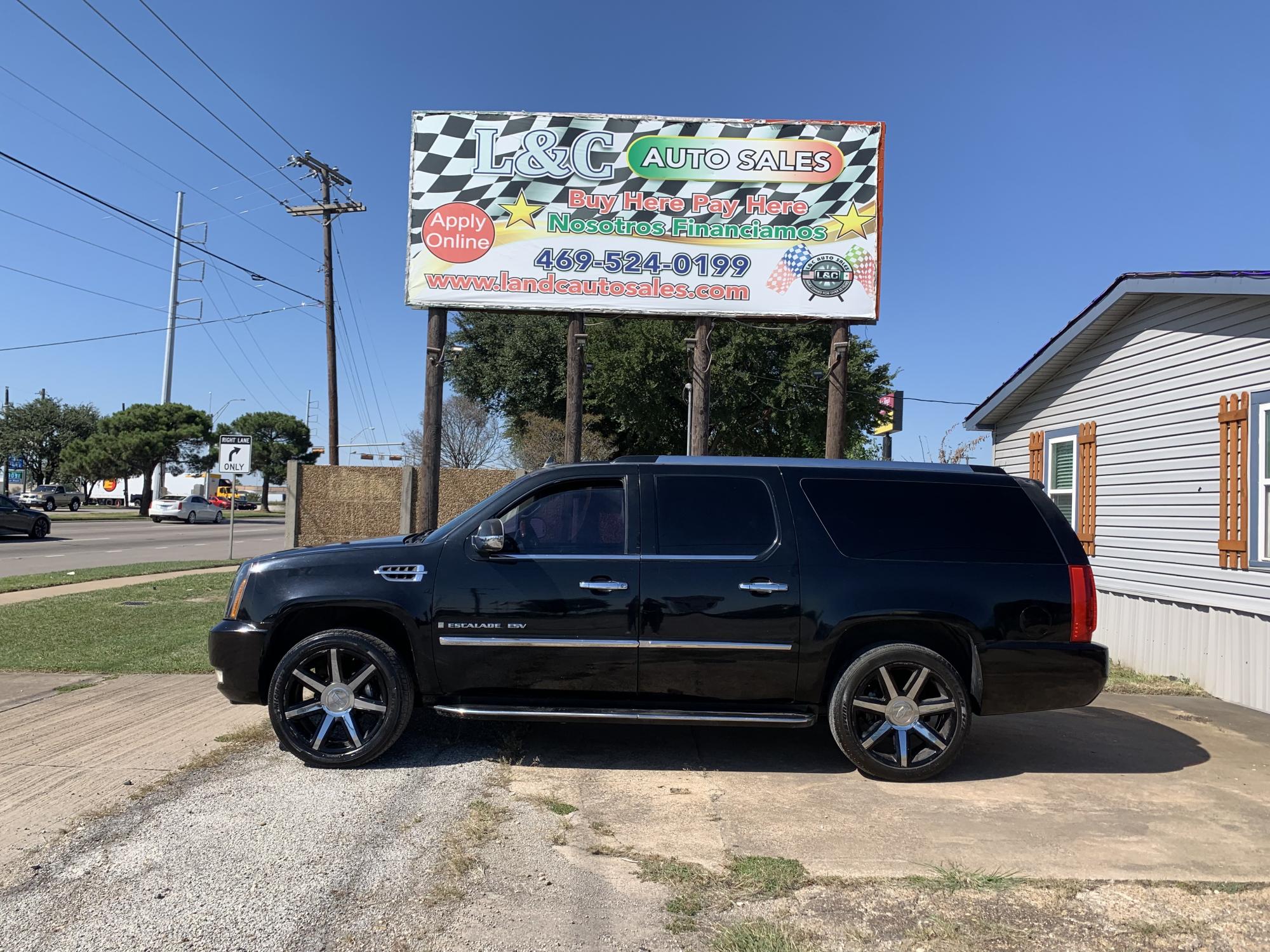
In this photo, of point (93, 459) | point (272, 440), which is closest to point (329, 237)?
point (93, 459)

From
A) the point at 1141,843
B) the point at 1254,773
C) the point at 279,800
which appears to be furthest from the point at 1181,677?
the point at 279,800

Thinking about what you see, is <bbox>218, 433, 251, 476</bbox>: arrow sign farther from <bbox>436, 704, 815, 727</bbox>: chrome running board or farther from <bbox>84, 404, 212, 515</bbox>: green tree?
<bbox>84, 404, 212, 515</bbox>: green tree

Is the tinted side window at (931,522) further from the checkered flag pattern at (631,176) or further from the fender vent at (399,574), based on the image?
the checkered flag pattern at (631,176)

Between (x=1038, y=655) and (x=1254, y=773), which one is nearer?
(x=1038, y=655)

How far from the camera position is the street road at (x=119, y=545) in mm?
19797

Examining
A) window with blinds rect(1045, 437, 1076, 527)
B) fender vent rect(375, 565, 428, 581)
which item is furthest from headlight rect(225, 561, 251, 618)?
window with blinds rect(1045, 437, 1076, 527)

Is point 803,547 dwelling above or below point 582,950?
above

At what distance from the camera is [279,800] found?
4496 millimetres

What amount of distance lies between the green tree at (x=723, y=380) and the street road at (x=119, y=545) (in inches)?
440

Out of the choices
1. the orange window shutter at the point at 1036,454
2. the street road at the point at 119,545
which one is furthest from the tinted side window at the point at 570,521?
the street road at the point at 119,545

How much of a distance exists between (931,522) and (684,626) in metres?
1.64

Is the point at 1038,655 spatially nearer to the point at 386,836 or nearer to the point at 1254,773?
the point at 1254,773

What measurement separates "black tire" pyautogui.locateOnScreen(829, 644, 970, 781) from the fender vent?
251 cm

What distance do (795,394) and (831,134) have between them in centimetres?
1775
